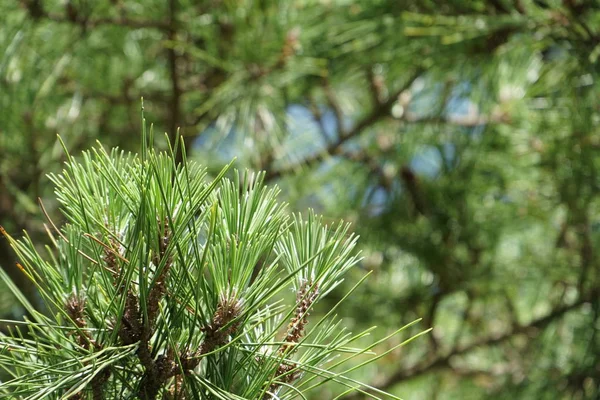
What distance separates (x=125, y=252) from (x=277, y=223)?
0.27ft

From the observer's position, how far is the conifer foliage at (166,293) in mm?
369

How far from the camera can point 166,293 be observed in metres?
0.38

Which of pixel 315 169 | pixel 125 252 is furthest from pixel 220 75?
pixel 125 252

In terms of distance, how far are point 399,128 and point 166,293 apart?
2.41ft

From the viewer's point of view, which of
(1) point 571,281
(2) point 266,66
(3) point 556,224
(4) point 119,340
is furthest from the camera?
(3) point 556,224

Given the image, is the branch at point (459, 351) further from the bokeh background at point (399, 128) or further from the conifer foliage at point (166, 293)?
the conifer foliage at point (166, 293)

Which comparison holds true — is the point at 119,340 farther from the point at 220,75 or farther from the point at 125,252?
the point at 220,75

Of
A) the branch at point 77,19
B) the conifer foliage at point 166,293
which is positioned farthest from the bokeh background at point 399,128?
the conifer foliage at point 166,293

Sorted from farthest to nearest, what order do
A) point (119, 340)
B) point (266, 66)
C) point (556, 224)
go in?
point (556, 224)
point (266, 66)
point (119, 340)

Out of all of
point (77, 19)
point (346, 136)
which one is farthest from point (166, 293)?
point (346, 136)

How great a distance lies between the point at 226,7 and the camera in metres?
1.01

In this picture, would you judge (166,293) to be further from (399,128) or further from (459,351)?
(459,351)

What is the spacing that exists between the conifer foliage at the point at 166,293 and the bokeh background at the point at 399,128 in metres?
0.45

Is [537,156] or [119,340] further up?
[119,340]
